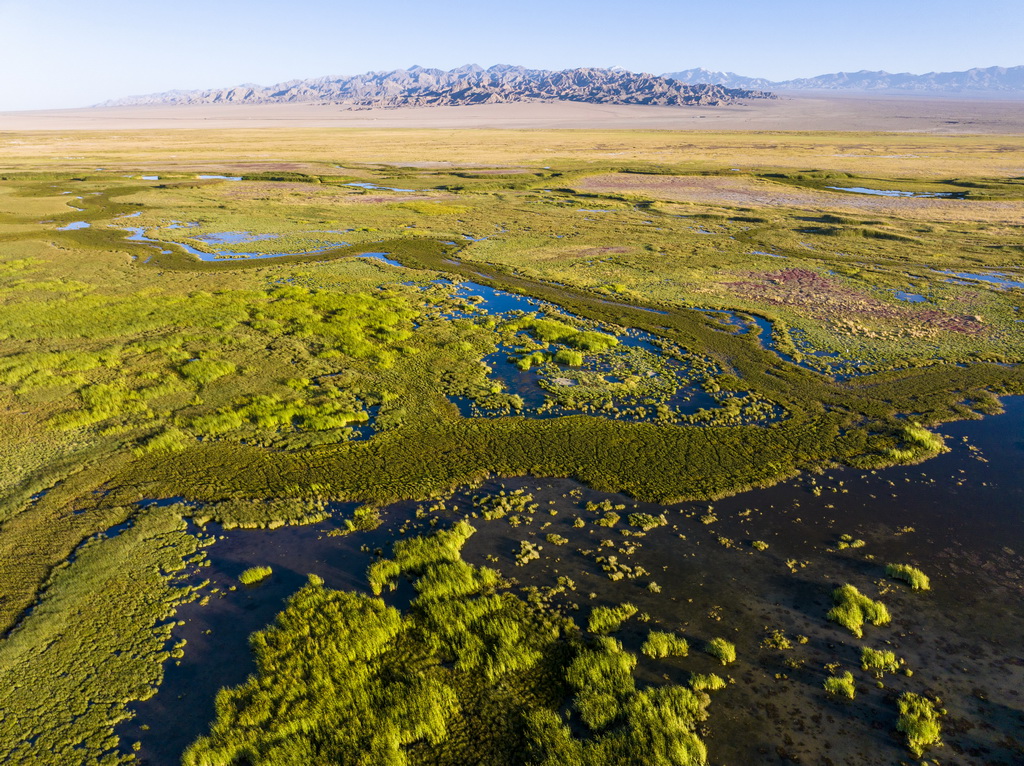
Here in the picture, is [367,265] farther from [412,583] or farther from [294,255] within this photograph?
[412,583]

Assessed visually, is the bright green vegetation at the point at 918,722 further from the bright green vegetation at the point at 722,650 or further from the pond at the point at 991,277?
the pond at the point at 991,277

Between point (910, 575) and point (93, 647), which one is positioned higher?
point (93, 647)

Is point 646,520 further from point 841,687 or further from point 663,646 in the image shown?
point 841,687

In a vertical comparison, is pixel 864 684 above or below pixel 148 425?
below

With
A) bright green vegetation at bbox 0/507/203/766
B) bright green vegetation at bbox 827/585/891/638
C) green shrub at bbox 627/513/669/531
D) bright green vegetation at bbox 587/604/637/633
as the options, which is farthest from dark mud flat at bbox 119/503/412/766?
bright green vegetation at bbox 827/585/891/638

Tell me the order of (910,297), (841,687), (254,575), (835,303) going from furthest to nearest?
(910,297), (835,303), (254,575), (841,687)

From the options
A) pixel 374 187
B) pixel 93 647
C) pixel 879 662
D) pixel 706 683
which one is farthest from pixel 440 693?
pixel 374 187

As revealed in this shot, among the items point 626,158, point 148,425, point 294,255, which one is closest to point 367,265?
point 294,255
